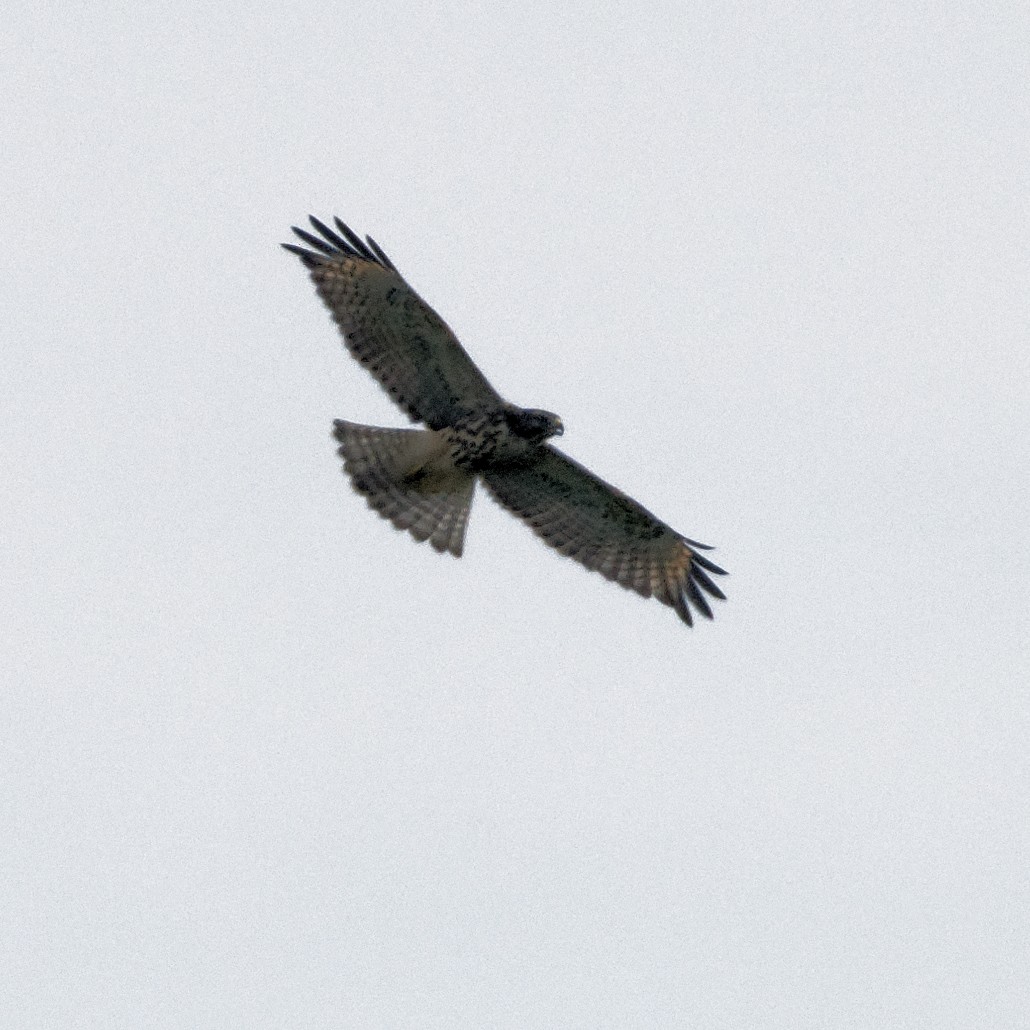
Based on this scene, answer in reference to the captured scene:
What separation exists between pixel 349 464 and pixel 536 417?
54.4 inches

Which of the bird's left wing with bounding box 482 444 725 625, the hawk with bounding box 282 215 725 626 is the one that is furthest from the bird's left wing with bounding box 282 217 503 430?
the bird's left wing with bounding box 482 444 725 625

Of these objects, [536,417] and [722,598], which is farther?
[722,598]

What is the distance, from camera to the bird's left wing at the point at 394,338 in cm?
1430

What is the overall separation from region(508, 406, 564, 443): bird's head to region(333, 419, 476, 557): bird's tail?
57 cm

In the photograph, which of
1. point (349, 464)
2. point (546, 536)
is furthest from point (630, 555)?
point (349, 464)

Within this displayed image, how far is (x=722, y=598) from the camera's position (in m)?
15.2

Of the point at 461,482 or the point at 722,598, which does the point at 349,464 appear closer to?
the point at 461,482

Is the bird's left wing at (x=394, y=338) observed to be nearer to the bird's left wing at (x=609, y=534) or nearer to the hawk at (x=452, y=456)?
the hawk at (x=452, y=456)

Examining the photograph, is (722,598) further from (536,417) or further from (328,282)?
(328,282)

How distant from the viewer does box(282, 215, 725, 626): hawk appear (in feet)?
47.1

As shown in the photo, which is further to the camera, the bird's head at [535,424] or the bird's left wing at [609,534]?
the bird's left wing at [609,534]

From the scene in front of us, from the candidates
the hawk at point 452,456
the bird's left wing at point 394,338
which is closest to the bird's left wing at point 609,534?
the hawk at point 452,456

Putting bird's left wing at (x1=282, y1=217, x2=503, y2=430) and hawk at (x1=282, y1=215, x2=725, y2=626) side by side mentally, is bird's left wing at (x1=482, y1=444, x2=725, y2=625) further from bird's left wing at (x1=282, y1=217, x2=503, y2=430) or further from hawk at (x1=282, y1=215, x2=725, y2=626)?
bird's left wing at (x1=282, y1=217, x2=503, y2=430)

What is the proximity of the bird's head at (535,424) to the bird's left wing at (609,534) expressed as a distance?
17.7 inches
